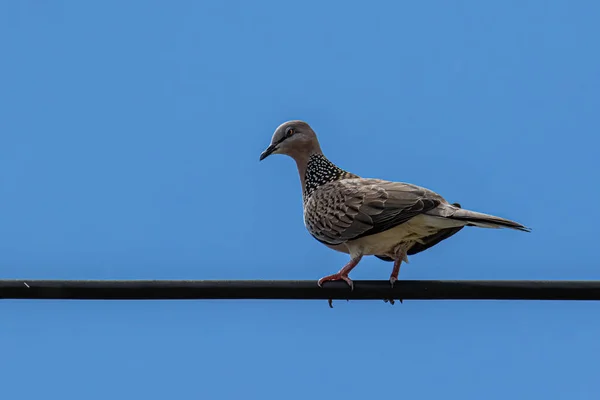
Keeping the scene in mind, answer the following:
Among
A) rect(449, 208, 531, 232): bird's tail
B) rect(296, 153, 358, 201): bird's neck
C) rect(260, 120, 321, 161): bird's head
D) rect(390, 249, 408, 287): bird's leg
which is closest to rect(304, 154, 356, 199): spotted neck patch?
rect(296, 153, 358, 201): bird's neck

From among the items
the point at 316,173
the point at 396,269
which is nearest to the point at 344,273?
the point at 396,269

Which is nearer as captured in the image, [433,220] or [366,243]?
[433,220]

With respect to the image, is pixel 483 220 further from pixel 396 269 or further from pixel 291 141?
pixel 291 141

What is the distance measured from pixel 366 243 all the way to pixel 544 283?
3.05 meters

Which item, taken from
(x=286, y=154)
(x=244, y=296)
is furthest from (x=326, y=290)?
(x=286, y=154)

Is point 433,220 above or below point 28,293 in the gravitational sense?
above

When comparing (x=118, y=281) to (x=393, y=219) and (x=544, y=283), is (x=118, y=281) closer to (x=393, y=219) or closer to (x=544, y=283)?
(x=544, y=283)

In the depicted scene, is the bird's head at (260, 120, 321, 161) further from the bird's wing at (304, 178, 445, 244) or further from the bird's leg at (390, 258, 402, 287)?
the bird's leg at (390, 258, 402, 287)

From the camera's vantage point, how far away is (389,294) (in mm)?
6383

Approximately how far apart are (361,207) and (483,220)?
1581 mm

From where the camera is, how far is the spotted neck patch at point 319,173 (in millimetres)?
10102

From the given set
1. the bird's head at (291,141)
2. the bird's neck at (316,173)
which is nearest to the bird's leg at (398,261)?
the bird's neck at (316,173)

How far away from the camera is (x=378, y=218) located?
8305mm

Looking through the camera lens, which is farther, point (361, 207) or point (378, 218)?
point (361, 207)
